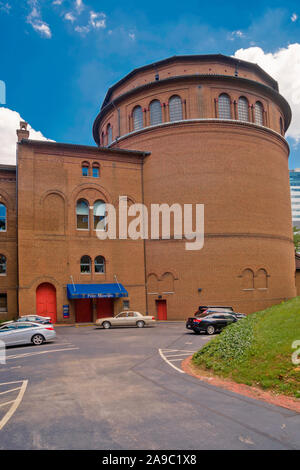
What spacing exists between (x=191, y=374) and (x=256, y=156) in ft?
94.5

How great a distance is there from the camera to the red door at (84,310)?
32.5 m

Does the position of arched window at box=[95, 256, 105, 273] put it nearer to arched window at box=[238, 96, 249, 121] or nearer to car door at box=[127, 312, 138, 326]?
car door at box=[127, 312, 138, 326]

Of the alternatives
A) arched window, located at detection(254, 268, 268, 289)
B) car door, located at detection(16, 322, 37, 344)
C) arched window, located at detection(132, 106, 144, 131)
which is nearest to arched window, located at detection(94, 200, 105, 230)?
arched window, located at detection(132, 106, 144, 131)

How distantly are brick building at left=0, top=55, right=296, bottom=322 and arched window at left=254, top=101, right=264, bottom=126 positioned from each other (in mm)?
156

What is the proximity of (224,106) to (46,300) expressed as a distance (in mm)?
24236

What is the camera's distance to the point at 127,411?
827cm

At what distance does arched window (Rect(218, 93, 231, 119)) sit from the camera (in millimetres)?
37000

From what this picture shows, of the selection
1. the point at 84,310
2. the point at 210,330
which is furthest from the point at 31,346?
the point at 84,310

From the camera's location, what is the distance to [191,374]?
486 inches

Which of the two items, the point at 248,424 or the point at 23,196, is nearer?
the point at 248,424

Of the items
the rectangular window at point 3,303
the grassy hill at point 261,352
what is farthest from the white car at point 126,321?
the grassy hill at point 261,352
